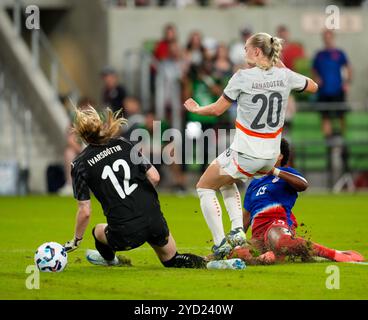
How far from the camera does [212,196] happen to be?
38.2 ft

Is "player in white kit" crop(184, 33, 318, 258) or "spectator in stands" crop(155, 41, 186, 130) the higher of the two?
"player in white kit" crop(184, 33, 318, 258)

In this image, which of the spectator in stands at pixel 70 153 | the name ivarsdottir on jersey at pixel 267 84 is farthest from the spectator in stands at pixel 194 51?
the name ivarsdottir on jersey at pixel 267 84

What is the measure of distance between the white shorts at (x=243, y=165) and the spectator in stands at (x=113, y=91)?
11643 mm

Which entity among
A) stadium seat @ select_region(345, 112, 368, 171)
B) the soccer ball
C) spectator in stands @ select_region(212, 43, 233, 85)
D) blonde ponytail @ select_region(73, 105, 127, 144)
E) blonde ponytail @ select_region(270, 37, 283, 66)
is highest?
blonde ponytail @ select_region(270, 37, 283, 66)

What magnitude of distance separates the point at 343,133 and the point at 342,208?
5.81 metres

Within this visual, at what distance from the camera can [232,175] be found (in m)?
11.5

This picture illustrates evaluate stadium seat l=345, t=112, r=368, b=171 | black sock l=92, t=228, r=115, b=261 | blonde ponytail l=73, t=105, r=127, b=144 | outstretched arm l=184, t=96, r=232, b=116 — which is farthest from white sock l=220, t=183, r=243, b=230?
stadium seat l=345, t=112, r=368, b=171

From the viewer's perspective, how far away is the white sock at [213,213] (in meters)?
11.5

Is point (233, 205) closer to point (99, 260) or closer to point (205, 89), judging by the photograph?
point (99, 260)

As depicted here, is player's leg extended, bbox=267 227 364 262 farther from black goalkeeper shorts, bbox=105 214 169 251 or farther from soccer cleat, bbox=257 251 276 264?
black goalkeeper shorts, bbox=105 214 169 251

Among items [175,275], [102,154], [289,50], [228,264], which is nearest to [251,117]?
[228,264]

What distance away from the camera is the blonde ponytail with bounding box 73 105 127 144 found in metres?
10.6

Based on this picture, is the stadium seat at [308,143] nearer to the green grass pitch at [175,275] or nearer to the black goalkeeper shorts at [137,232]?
the green grass pitch at [175,275]
